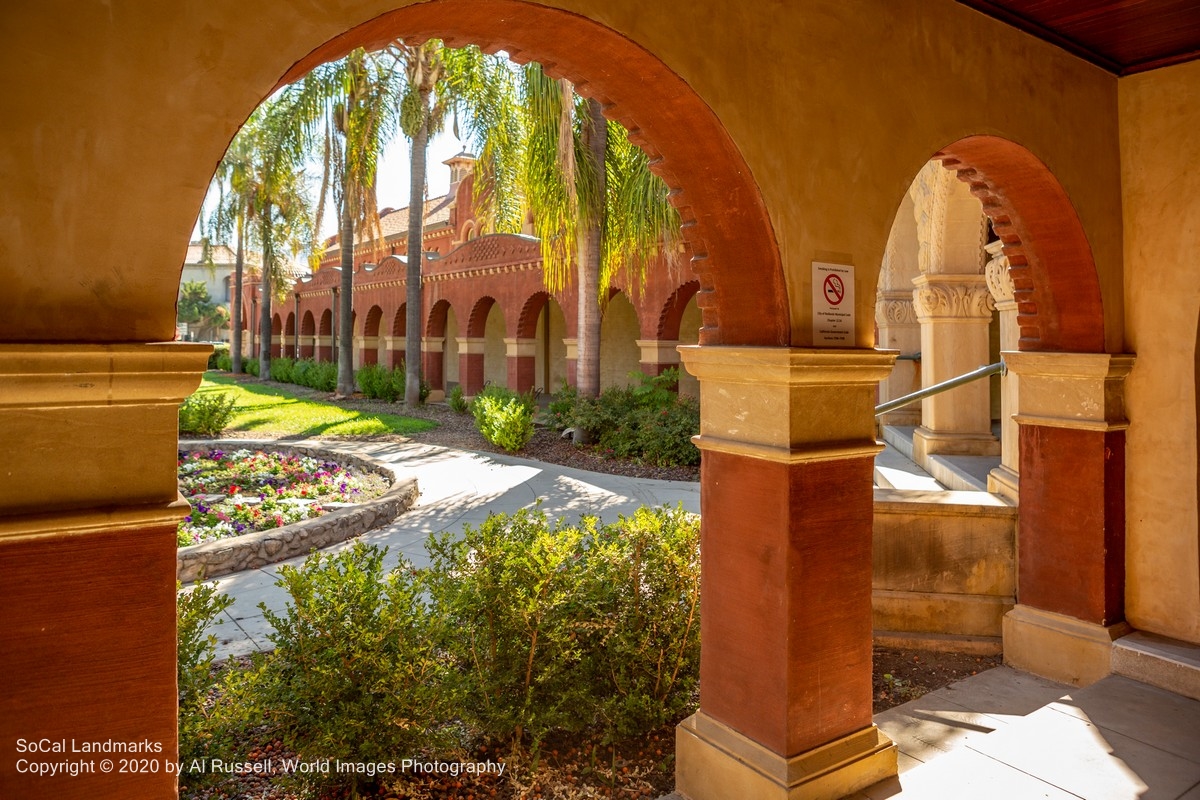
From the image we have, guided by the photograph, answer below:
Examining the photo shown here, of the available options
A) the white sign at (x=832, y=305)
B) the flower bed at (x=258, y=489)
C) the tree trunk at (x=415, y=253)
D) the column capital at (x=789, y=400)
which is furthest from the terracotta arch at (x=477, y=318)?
the white sign at (x=832, y=305)

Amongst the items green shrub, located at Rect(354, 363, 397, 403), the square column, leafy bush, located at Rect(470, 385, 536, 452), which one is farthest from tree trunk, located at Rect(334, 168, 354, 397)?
leafy bush, located at Rect(470, 385, 536, 452)

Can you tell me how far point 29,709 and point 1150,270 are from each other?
5.63 meters

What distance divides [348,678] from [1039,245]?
14.8ft

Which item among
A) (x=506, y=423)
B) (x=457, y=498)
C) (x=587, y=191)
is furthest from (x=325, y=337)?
(x=457, y=498)

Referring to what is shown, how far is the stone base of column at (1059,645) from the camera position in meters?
4.60

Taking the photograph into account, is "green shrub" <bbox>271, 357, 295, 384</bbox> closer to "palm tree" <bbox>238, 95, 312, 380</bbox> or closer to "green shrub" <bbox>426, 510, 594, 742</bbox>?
"palm tree" <bbox>238, 95, 312, 380</bbox>

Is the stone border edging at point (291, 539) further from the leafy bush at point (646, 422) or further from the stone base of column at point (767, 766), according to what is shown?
the leafy bush at point (646, 422)

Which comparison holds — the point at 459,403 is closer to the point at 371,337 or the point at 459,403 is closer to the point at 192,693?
the point at 371,337

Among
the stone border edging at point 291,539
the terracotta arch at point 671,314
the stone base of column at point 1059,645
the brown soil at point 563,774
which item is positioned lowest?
the brown soil at point 563,774

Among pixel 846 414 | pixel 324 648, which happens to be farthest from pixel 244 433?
pixel 846 414

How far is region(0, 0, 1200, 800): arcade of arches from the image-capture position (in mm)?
1839

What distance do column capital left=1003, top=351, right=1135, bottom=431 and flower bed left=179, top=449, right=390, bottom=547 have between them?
6.69 metres

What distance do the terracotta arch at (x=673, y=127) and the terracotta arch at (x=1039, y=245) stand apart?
5.38 ft

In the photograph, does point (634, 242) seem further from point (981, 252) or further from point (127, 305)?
point (127, 305)
